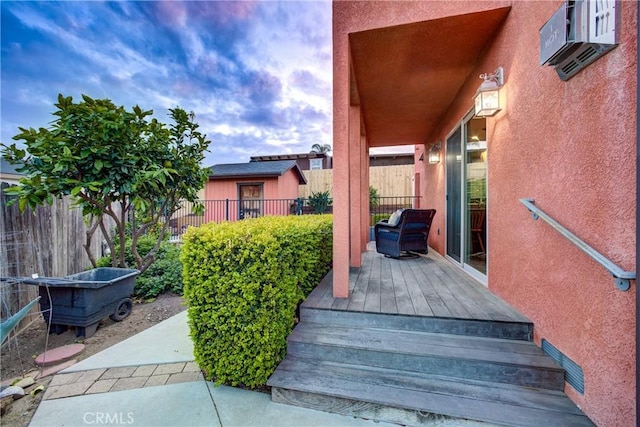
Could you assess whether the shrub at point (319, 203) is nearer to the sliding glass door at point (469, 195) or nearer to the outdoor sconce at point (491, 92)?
the sliding glass door at point (469, 195)

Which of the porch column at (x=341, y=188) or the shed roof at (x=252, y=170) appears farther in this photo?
the shed roof at (x=252, y=170)

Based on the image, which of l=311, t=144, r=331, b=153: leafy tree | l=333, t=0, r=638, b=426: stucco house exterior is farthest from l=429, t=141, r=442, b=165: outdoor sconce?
l=311, t=144, r=331, b=153: leafy tree

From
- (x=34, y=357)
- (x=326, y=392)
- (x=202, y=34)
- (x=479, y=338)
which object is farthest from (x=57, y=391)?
(x=202, y=34)

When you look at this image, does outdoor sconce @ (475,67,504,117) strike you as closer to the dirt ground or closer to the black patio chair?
the black patio chair

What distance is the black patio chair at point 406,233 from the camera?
15.4ft

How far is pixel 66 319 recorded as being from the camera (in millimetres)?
2697

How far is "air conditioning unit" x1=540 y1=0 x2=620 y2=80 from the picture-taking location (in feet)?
4.30

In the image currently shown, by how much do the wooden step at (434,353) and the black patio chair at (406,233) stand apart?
2750mm

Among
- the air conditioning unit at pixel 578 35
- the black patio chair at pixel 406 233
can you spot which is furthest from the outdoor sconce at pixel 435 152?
the air conditioning unit at pixel 578 35

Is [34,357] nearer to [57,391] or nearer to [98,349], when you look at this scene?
[98,349]

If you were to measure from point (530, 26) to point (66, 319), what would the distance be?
17.1 ft

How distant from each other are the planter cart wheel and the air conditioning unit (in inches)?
185

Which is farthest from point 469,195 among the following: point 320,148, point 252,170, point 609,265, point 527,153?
point 320,148

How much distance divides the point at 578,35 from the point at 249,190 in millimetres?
13012
